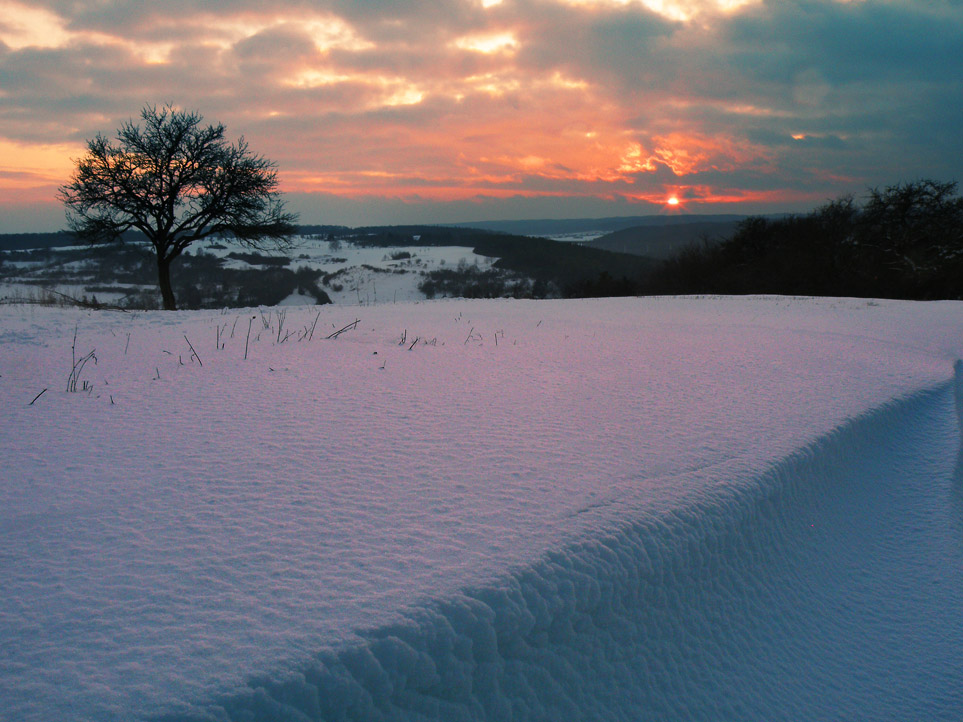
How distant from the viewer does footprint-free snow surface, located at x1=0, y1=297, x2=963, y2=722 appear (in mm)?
1752

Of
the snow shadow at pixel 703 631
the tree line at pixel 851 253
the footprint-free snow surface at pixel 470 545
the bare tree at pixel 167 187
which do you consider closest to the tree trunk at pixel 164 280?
the bare tree at pixel 167 187

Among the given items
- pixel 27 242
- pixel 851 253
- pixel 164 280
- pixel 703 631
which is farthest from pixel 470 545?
pixel 27 242

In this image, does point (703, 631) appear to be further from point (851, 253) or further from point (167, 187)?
point (851, 253)

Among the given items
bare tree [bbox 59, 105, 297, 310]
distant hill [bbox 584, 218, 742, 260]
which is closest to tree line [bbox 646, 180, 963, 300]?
bare tree [bbox 59, 105, 297, 310]

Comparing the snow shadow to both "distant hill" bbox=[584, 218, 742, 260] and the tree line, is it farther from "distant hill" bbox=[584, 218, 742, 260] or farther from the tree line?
"distant hill" bbox=[584, 218, 742, 260]

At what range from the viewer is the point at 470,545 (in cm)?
229

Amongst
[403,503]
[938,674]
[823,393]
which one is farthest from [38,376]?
[823,393]

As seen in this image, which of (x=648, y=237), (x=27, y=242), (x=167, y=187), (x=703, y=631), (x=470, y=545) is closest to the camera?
(x=470, y=545)

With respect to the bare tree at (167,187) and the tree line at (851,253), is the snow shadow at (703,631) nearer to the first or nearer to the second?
the bare tree at (167,187)

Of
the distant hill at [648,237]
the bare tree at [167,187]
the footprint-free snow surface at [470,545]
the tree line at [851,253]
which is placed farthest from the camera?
the distant hill at [648,237]

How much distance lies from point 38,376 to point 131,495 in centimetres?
305

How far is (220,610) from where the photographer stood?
184 cm

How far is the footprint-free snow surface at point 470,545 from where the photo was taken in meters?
1.75

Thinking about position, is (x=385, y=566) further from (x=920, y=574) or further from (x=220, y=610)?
(x=920, y=574)
